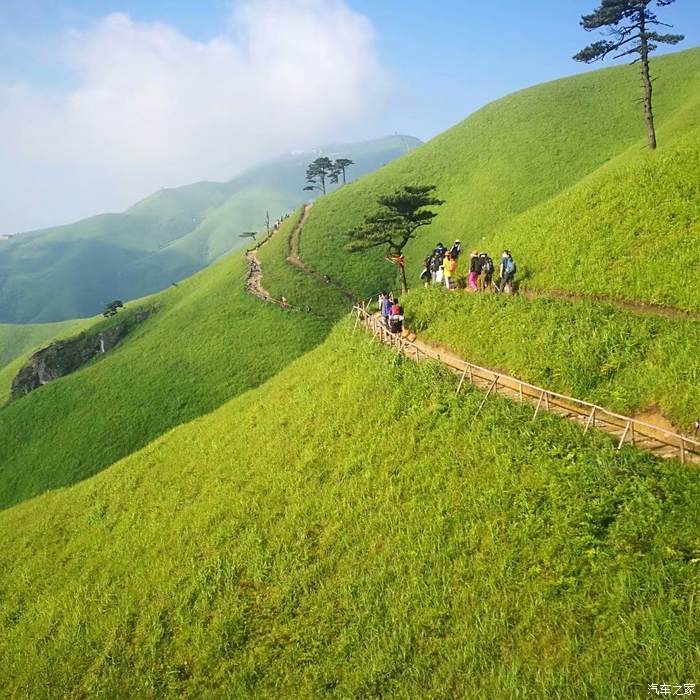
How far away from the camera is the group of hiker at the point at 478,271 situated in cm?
2497

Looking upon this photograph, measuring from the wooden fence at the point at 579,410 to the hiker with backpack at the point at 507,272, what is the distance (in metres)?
6.03

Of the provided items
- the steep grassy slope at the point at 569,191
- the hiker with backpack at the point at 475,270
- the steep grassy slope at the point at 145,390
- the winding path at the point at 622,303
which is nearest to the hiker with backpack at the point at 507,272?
the winding path at the point at 622,303

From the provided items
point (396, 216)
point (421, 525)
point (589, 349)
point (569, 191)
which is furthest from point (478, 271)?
point (421, 525)

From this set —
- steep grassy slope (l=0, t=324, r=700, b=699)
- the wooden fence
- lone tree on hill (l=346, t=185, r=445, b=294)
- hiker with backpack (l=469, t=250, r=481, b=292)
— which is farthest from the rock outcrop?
the wooden fence

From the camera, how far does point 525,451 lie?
1453 centimetres

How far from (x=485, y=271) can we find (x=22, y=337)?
5188 inches

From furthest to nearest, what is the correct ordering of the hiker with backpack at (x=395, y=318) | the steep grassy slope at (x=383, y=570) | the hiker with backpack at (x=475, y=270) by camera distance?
the hiker with backpack at (x=475, y=270), the hiker with backpack at (x=395, y=318), the steep grassy slope at (x=383, y=570)

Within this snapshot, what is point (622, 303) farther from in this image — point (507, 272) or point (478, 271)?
point (478, 271)

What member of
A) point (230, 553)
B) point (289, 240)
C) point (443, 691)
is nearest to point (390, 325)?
point (230, 553)

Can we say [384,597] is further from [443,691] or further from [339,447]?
[339,447]

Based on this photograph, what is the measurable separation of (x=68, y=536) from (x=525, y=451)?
67.0ft

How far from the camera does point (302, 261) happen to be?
60031 mm

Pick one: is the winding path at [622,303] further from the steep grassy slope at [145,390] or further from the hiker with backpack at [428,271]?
the steep grassy slope at [145,390]

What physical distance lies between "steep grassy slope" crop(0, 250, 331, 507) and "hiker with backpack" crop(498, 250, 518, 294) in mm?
21331
